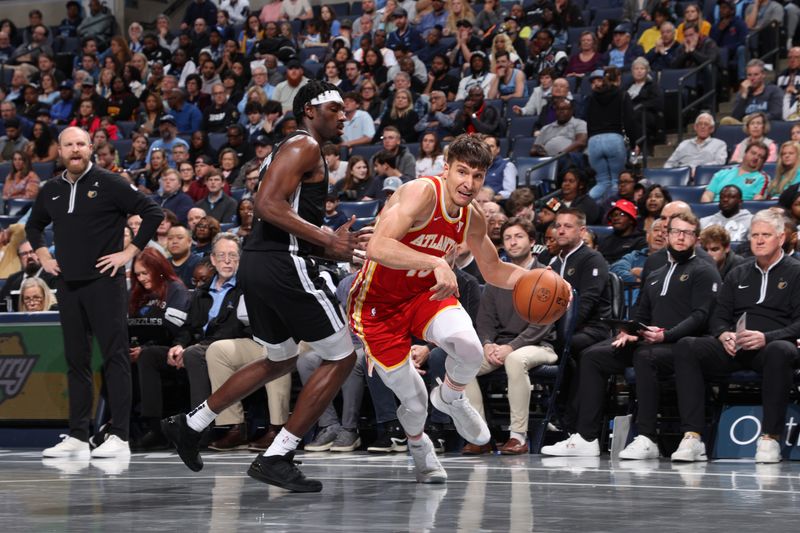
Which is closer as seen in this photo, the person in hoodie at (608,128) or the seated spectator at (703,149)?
the seated spectator at (703,149)

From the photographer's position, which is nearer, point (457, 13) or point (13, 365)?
point (13, 365)

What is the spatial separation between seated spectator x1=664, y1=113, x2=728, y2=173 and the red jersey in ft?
20.7

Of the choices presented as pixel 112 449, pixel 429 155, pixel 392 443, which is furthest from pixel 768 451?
pixel 429 155

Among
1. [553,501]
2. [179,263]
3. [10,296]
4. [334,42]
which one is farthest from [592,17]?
[553,501]

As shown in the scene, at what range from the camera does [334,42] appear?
54.8 feet

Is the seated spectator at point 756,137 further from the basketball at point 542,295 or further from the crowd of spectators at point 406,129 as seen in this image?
the basketball at point 542,295

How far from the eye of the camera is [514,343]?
26.9 feet

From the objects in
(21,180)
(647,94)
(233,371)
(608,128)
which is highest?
(647,94)

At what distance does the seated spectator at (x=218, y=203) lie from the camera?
12602 millimetres

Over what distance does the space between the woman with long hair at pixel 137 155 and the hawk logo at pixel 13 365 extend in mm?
6281

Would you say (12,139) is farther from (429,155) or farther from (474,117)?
(429,155)

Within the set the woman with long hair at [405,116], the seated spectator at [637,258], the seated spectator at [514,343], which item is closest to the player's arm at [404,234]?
the seated spectator at [514,343]

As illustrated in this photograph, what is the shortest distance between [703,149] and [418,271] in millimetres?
6730

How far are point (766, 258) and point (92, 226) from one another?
430cm
